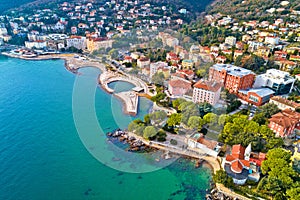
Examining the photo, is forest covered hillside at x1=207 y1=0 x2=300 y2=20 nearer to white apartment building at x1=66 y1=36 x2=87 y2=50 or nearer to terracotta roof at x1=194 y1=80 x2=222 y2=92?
terracotta roof at x1=194 y1=80 x2=222 y2=92

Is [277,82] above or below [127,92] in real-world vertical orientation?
above

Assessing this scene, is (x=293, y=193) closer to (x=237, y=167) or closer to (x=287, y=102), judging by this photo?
(x=237, y=167)

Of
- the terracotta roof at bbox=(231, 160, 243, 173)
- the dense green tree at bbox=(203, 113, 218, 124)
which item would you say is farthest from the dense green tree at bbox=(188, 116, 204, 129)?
the terracotta roof at bbox=(231, 160, 243, 173)

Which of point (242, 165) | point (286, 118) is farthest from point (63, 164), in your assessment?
point (286, 118)

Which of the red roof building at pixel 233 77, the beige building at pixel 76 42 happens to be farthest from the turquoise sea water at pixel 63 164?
the beige building at pixel 76 42

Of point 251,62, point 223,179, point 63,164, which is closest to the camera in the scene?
point 223,179

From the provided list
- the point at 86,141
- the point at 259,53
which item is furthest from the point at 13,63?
the point at 259,53

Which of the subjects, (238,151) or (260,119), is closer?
(238,151)
